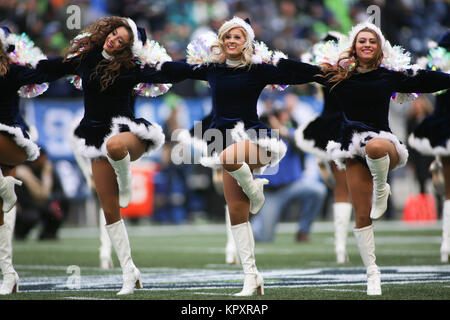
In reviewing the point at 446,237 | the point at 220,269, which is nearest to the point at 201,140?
the point at 220,269

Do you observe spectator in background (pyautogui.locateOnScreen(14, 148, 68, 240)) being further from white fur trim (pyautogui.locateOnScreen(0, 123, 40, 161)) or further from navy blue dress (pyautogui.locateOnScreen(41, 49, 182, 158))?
navy blue dress (pyautogui.locateOnScreen(41, 49, 182, 158))

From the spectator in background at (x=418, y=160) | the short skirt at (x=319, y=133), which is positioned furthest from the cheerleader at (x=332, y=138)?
the spectator in background at (x=418, y=160)

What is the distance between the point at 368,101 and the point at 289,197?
619 cm

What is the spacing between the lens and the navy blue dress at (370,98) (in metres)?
5.41

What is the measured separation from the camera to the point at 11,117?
5.88m

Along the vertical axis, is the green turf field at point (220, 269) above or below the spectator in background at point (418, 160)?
below

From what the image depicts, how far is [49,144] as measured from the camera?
659 inches

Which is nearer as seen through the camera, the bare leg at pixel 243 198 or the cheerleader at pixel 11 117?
the bare leg at pixel 243 198

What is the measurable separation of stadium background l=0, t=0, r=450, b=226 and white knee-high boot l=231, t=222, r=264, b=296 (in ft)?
33.2

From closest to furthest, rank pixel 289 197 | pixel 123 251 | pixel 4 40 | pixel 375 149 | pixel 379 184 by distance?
pixel 375 149, pixel 379 184, pixel 123 251, pixel 4 40, pixel 289 197

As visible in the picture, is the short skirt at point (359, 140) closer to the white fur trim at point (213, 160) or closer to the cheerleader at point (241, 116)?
the cheerleader at point (241, 116)

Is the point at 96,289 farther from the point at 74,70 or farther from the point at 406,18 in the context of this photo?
the point at 406,18

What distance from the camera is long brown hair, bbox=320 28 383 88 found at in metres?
5.45

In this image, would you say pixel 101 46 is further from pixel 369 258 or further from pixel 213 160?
pixel 369 258
